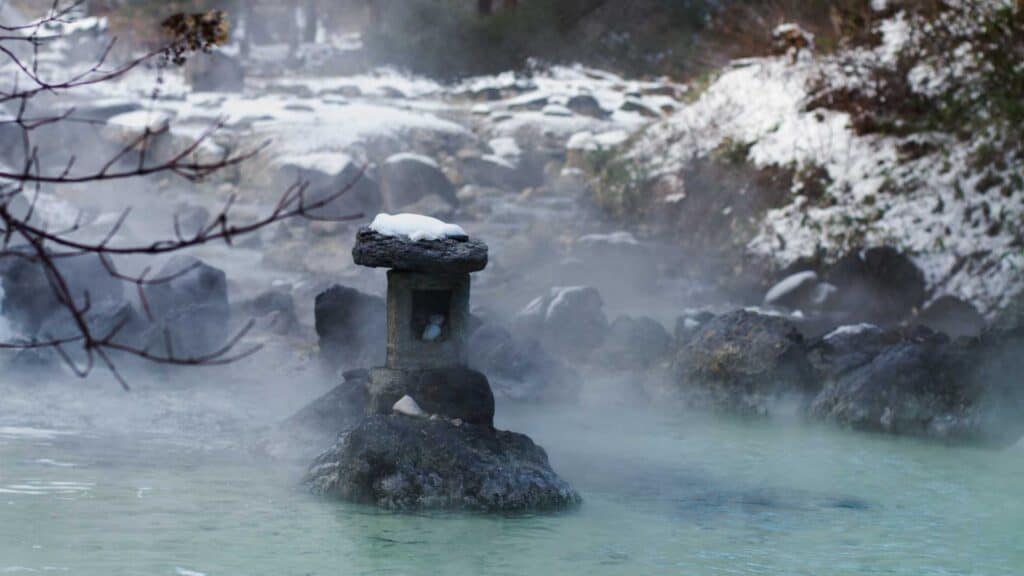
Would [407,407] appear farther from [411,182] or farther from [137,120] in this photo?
[137,120]

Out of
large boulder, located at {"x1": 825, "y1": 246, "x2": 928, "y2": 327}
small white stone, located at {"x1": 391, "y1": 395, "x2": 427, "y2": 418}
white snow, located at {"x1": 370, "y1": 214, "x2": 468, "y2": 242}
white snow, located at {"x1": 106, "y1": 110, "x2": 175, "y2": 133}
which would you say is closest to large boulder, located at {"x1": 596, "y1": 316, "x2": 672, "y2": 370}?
large boulder, located at {"x1": 825, "y1": 246, "x2": 928, "y2": 327}

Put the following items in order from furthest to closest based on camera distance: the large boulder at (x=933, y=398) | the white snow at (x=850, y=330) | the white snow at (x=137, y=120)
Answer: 1. the white snow at (x=137, y=120)
2. the white snow at (x=850, y=330)
3. the large boulder at (x=933, y=398)

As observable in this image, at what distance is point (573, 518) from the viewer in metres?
8.01

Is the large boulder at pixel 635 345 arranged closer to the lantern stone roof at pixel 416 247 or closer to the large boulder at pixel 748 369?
the large boulder at pixel 748 369

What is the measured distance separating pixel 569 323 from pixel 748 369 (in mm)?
2746

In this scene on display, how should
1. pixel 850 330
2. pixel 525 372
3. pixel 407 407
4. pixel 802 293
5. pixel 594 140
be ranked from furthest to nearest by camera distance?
pixel 594 140 < pixel 802 293 < pixel 850 330 < pixel 525 372 < pixel 407 407

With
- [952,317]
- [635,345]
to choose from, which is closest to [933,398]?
[635,345]

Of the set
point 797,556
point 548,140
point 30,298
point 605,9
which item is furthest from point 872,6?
point 797,556

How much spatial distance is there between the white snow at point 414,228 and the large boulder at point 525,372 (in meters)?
4.10

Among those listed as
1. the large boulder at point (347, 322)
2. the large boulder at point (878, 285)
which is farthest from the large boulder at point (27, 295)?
the large boulder at point (878, 285)

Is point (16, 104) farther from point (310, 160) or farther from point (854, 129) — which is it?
point (854, 129)

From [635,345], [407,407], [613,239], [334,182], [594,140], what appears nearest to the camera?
[407,407]

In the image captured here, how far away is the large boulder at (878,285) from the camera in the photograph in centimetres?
1602

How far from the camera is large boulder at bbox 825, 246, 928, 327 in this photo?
16.0 m
